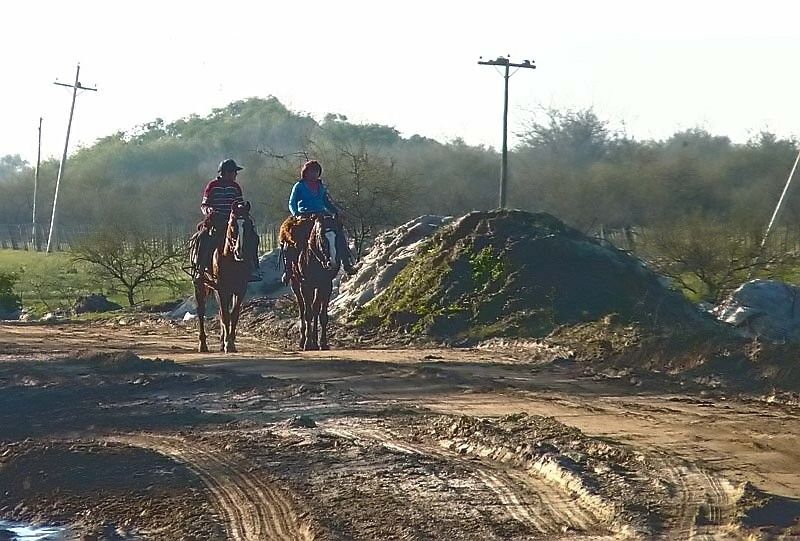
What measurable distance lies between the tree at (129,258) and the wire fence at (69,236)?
0.84 m

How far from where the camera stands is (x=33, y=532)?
9.41 metres

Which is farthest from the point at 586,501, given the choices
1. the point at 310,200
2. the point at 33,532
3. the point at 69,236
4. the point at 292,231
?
the point at 69,236

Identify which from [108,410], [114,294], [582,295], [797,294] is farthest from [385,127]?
[108,410]

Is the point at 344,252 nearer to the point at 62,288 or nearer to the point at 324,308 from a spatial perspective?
the point at 324,308

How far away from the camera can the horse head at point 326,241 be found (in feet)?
62.9

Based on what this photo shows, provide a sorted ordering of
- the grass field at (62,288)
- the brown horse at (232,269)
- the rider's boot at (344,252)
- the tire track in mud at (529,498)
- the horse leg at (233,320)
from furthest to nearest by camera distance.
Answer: the grass field at (62,288)
the horse leg at (233,320)
the brown horse at (232,269)
the rider's boot at (344,252)
the tire track in mud at (529,498)

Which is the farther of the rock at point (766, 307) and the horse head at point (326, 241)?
the rock at point (766, 307)

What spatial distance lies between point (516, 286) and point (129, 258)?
849 inches

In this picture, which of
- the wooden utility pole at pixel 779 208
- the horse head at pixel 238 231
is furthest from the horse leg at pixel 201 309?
the wooden utility pole at pixel 779 208

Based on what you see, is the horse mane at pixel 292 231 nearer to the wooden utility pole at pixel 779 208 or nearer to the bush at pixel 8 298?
the wooden utility pole at pixel 779 208

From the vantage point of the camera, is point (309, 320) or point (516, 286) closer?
point (309, 320)

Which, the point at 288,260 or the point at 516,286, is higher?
the point at 288,260

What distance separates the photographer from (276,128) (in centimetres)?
9462

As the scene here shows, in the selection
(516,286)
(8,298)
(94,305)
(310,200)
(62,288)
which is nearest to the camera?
(310,200)
